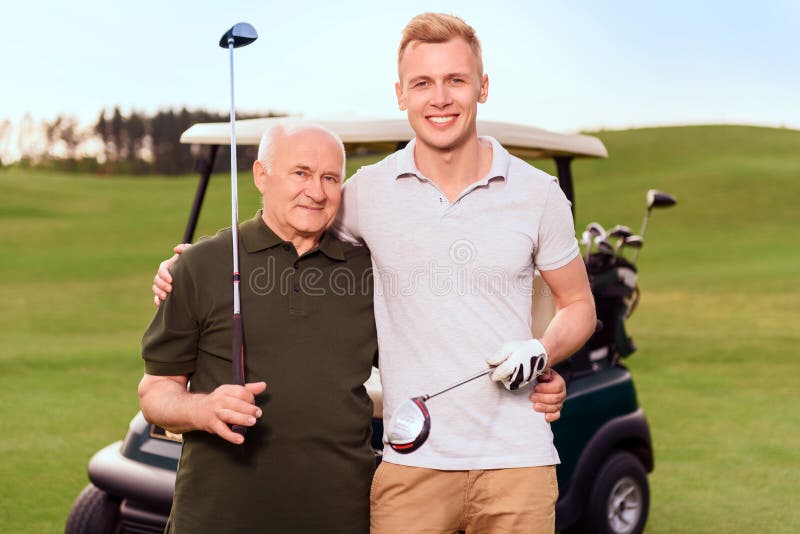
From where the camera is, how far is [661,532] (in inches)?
197

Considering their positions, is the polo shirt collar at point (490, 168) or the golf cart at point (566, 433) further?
the golf cart at point (566, 433)

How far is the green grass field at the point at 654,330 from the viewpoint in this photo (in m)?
5.90

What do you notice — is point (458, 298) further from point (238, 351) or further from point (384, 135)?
point (384, 135)

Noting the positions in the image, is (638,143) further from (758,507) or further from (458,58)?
(458,58)

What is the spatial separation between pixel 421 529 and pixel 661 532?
9.54 feet

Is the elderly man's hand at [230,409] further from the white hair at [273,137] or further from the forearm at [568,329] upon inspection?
the forearm at [568,329]

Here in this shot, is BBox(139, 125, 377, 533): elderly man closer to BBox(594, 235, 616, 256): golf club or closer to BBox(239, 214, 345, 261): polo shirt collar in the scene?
BBox(239, 214, 345, 261): polo shirt collar

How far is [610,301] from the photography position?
4992mm

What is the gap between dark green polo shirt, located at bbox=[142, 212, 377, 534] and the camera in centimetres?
235

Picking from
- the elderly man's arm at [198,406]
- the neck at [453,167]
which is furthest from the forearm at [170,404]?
the neck at [453,167]

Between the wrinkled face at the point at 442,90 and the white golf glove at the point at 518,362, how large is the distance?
0.50 m

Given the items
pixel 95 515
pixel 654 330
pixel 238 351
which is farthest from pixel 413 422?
pixel 654 330

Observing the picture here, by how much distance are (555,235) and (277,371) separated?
2.36 feet

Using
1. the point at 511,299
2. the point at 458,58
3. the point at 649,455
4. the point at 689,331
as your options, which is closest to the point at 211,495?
the point at 511,299
